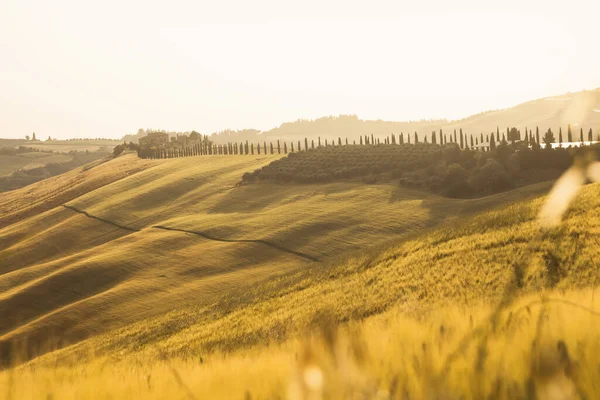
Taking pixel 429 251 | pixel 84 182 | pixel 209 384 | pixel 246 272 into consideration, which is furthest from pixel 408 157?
pixel 209 384

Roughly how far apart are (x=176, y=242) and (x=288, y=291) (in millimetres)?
33509

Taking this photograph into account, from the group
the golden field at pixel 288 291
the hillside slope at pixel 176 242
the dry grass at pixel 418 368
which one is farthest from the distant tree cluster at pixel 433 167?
the dry grass at pixel 418 368

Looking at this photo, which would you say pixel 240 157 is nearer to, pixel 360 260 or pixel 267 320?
pixel 360 260

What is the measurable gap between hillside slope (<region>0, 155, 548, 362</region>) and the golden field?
0.27 meters

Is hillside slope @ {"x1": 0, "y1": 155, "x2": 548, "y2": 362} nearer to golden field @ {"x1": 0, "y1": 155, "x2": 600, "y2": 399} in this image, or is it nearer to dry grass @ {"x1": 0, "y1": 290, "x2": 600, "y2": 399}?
golden field @ {"x1": 0, "y1": 155, "x2": 600, "y2": 399}

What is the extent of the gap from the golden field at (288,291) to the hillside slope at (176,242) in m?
0.27

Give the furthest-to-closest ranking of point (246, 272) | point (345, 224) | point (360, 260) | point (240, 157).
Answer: point (240, 157)
point (345, 224)
point (246, 272)
point (360, 260)

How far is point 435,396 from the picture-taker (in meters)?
3.40

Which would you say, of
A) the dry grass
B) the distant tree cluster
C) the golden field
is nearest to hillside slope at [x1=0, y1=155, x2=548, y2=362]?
the golden field

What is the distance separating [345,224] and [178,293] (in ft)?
60.3

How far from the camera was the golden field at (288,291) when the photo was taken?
401cm

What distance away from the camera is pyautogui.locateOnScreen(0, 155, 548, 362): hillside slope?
51947mm

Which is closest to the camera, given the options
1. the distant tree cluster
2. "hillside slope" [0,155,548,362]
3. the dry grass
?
the dry grass

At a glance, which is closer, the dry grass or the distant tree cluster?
the dry grass
